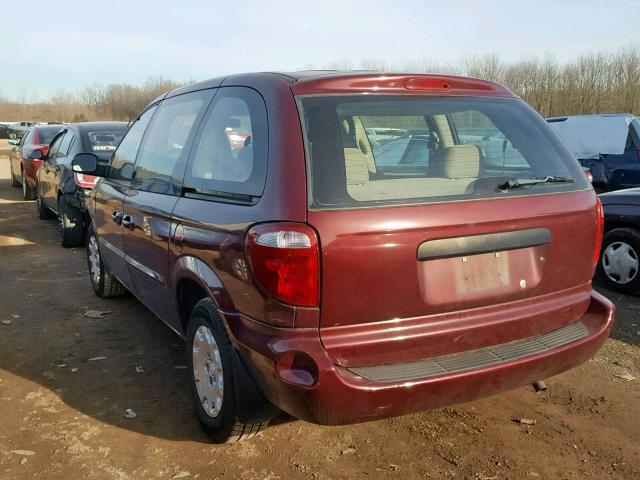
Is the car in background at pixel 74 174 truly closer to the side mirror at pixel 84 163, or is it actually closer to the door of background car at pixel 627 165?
the side mirror at pixel 84 163

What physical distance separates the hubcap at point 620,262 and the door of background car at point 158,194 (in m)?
4.24

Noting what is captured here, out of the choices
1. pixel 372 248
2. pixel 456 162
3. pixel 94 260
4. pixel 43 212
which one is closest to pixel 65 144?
pixel 43 212

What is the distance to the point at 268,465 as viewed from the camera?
9.47 feet

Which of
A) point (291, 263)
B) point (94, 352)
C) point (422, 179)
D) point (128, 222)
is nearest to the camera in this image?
point (291, 263)

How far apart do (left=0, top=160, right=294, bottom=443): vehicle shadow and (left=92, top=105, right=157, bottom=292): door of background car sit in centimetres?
47

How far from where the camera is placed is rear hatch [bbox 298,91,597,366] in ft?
7.80

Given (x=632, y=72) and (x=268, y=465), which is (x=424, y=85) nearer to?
(x=268, y=465)

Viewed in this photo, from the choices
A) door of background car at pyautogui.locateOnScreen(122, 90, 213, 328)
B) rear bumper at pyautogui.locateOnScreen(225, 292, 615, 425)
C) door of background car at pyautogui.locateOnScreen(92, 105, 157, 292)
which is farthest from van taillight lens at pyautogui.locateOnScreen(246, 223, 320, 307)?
door of background car at pyautogui.locateOnScreen(92, 105, 157, 292)

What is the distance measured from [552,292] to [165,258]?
209cm

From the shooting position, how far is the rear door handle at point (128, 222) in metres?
3.99

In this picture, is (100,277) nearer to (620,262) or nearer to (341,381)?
(341,381)

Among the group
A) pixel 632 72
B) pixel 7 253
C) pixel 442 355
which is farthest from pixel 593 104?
pixel 442 355

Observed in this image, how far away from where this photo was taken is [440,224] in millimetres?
2467

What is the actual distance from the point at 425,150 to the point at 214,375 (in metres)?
1.56
